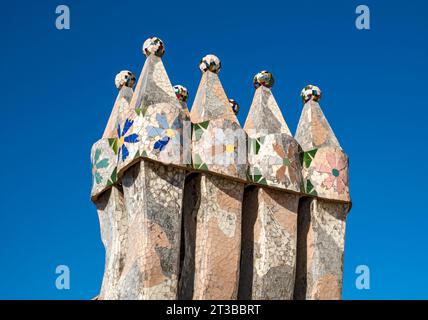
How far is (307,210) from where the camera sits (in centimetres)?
1539

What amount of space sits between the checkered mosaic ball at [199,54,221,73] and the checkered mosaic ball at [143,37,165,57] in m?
0.86

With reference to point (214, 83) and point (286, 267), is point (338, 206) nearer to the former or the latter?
point (286, 267)

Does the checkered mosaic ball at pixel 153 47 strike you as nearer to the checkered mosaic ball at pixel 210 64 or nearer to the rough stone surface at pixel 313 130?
the checkered mosaic ball at pixel 210 64

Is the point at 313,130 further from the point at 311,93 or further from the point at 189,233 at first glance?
the point at 189,233

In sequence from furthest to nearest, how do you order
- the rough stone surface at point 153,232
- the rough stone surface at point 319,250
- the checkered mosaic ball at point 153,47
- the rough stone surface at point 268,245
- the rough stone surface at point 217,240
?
1. the rough stone surface at point 319,250
2. the checkered mosaic ball at point 153,47
3. the rough stone surface at point 268,245
4. the rough stone surface at point 217,240
5. the rough stone surface at point 153,232

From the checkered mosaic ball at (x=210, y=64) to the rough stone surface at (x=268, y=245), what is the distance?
91.4 inches

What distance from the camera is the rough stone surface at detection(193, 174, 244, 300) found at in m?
13.5

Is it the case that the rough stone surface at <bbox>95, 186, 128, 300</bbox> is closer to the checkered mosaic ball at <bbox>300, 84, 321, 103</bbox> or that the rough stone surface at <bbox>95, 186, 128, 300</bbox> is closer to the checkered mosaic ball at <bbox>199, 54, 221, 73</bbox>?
the checkered mosaic ball at <bbox>199, 54, 221, 73</bbox>

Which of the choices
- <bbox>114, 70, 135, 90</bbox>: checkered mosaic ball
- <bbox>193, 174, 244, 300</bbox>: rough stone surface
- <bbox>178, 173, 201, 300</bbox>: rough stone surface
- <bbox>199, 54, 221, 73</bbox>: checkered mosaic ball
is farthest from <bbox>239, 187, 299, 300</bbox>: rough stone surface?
<bbox>114, 70, 135, 90</bbox>: checkered mosaic ball

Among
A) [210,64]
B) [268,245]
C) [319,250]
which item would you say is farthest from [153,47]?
[319,250]

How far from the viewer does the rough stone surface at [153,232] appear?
12922 mm

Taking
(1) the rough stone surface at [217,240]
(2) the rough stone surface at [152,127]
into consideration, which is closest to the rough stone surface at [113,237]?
(2) the rough stone surface at [152,127]

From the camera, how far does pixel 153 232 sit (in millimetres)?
13039
